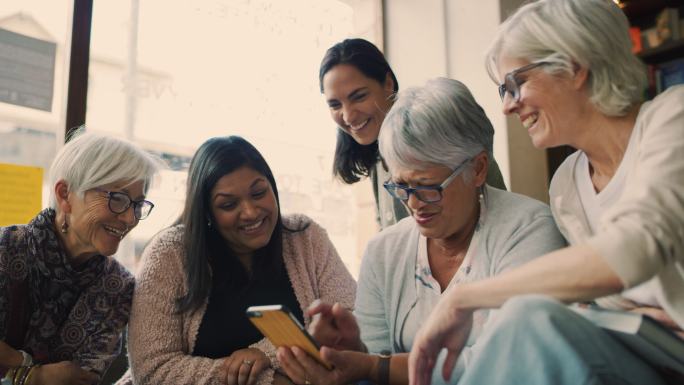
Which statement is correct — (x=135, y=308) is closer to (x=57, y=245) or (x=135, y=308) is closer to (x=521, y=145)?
(x=57, y=245)

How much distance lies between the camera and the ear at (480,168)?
129cm

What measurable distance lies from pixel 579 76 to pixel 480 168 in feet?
1.01

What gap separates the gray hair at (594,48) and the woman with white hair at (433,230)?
0.23m

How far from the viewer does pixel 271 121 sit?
9.68 ft

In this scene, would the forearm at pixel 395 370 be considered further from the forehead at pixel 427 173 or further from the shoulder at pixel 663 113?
the shoulder at pixel 663 113

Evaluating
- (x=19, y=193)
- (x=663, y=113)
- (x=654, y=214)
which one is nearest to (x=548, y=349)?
(x=654, y=214)

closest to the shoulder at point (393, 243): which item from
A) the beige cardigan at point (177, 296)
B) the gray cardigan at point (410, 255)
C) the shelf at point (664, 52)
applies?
the gray cardigan at point (410, 255)

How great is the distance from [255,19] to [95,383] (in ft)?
6.49

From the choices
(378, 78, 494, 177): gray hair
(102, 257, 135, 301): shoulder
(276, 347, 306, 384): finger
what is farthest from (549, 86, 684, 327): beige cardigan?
(102, 257, 135, 301): shoulder

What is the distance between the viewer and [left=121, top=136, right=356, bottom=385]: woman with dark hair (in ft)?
5.06

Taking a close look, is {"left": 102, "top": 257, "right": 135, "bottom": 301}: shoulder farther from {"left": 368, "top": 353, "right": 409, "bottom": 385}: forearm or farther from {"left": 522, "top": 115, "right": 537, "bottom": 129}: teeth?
{"left": 522, "top": 115, "right": 537, "bottom": 129}: teeth

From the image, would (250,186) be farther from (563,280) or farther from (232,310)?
(563,280)

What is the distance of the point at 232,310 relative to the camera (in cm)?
168

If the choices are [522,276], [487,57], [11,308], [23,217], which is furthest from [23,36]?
[522,276]
